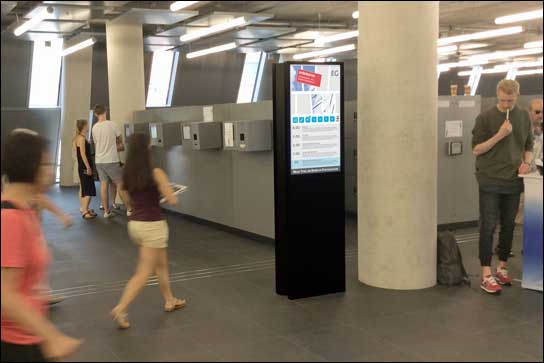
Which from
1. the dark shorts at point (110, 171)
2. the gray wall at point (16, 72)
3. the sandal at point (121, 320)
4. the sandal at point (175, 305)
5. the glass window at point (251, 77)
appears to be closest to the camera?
the sandal at point (121, 320)

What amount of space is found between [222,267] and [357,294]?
4.99ft

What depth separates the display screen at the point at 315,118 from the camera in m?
4.59

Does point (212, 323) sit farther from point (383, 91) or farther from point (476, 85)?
point (476, 85)

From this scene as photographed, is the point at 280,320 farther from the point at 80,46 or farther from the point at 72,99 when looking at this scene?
the point at 72,99

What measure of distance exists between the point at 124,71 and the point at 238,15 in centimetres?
235

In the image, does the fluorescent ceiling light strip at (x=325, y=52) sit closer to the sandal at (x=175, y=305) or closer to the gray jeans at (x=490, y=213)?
the gray jeans at (x=490, y=213)

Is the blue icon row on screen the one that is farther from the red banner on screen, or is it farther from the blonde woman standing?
the blonde woman standing

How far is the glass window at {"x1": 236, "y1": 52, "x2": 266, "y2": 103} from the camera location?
1947cm

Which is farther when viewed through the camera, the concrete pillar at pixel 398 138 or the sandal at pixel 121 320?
the concrete pillar at pixel 398 138

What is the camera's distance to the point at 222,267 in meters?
5.83

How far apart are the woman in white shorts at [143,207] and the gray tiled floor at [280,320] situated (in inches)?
10.5

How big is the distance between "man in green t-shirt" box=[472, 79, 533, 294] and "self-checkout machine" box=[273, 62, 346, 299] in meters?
1.09

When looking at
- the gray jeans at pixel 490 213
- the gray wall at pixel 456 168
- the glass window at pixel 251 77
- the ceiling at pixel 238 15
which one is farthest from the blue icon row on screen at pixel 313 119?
the glass window at pixel 251 77

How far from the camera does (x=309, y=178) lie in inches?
185
